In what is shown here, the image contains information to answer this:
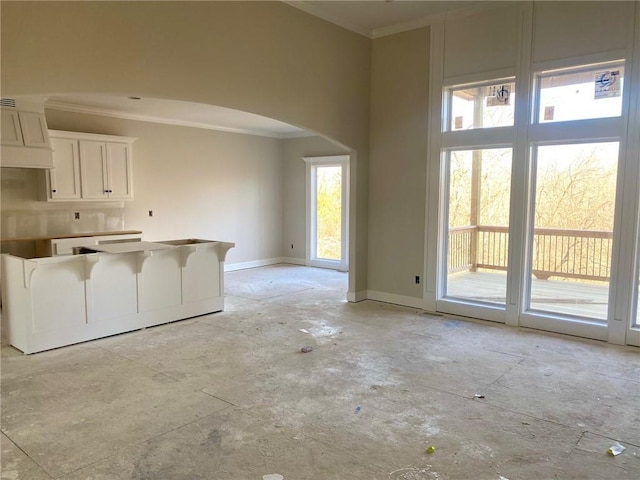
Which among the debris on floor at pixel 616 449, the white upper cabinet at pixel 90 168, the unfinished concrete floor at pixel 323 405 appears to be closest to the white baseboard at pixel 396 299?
the unfinished concrete floor at pixel 323 405

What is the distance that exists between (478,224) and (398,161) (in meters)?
1.33

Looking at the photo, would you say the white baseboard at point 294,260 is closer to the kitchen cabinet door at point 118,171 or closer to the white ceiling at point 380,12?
the kitchen cabinet door at point 118,171

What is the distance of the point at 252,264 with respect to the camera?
966 centimetres

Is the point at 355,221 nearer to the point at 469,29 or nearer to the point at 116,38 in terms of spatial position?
the point at 469,29

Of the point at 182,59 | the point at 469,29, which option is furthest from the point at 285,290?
the point at 469,29

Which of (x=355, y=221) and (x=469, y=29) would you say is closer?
(x=469, y=29)

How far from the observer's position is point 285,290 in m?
7.23

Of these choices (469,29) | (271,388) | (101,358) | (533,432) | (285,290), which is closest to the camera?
(533,432)

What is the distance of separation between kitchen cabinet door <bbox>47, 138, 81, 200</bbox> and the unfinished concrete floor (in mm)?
2932

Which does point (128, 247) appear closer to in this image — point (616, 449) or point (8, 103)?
point (8, 103)

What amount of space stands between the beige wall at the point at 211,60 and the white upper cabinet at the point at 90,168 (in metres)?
3.23

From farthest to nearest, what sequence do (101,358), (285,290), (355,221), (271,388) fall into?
(285,290)
(355,221)
(101,358)
(271,388)

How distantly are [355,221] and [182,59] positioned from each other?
302 centimetres

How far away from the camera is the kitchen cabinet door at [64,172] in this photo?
6.54 m
